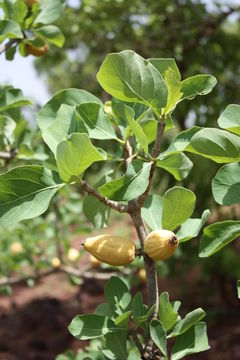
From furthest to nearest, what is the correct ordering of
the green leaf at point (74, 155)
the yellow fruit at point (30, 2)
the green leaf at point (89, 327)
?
1. the yellow fruit at point (30, 2)
2. the green leaf at point (89, 327)
3. the green leaf at point (74, 155)

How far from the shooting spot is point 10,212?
0.57 metres

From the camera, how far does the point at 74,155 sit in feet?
1.75

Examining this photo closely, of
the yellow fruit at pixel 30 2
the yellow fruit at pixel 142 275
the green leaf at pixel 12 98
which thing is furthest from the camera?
the yellow fruit at pixel 142 275

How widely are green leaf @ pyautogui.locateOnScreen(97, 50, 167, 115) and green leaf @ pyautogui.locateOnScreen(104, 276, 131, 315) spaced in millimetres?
251

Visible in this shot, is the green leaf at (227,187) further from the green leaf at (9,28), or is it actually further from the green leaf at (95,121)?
the green leaf at (9,28)

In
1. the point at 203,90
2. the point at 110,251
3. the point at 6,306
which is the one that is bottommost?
the point at 6,306

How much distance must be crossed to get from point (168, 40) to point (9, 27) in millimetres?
1776

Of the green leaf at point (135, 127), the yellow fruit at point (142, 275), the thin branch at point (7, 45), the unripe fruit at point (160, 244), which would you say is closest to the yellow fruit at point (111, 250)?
the unripe fruit at point (160, 244)

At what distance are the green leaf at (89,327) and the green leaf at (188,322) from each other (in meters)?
0.08

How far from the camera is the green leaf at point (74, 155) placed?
0.52 meters

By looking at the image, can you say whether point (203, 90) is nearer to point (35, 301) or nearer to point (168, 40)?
point (168, 40)

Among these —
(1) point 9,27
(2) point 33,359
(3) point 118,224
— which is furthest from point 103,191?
(3) point 118,224

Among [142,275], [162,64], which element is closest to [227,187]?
[162,64]

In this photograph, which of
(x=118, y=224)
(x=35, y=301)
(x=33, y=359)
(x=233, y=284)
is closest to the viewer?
(x=33, y=359)
